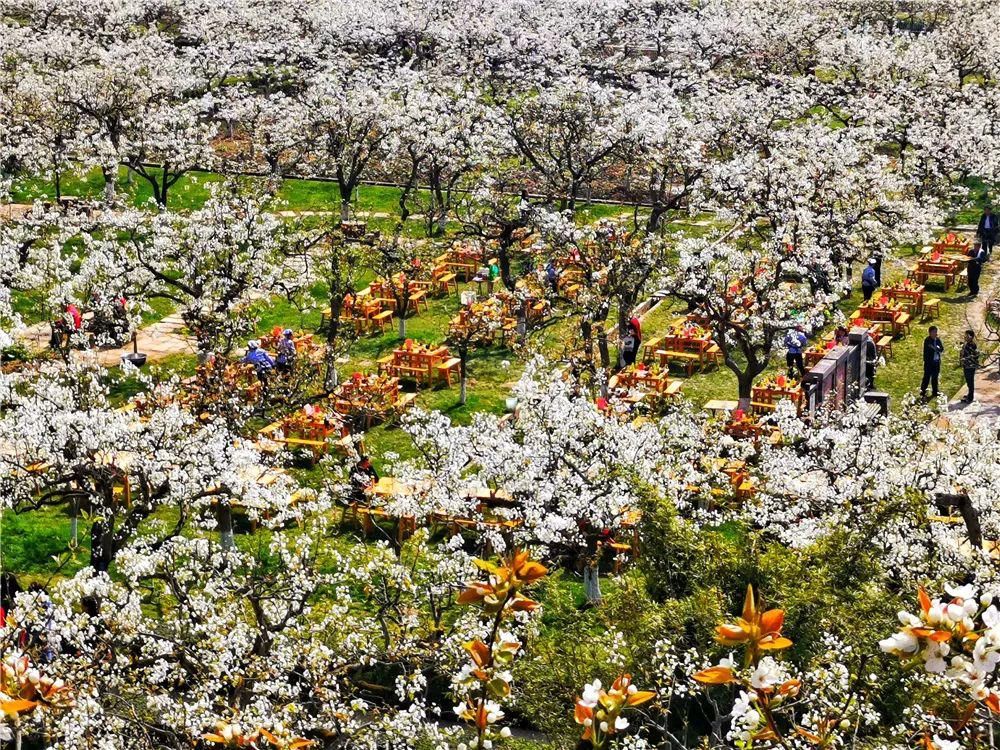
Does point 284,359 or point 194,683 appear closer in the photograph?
point 194,683

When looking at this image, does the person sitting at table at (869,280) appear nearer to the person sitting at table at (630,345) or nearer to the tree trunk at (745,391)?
the person sitting at table at (630,345)

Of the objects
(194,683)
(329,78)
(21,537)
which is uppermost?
(329,78)

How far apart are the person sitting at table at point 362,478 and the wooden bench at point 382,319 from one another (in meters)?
10.6

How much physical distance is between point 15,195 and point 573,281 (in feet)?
78.9

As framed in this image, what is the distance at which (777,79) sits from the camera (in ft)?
180

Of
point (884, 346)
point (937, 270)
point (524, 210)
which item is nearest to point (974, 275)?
point (937, 270)

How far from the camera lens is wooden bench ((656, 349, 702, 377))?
32.8 m

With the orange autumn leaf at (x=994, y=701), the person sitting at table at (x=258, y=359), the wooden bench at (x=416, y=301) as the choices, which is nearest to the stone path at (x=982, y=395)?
the wooden bench at (x=416, y=301)

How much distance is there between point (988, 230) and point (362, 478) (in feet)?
86.3

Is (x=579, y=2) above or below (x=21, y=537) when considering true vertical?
above

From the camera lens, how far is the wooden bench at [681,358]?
32844mm

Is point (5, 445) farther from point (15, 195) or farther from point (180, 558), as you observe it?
point (15, 195)

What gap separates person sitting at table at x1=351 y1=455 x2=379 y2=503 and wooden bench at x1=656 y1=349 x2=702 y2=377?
10080 millimetres

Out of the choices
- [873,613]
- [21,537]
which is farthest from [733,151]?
[873,613]
